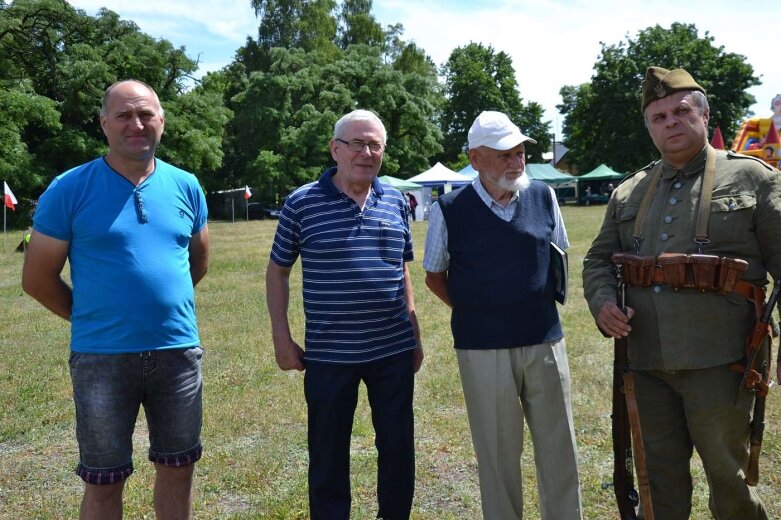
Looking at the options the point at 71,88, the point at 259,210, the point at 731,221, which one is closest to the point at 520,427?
the point at 731,221

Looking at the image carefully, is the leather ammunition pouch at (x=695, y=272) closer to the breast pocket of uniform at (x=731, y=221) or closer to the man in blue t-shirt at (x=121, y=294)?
the breast pocket of uniform at (x=731, y=221)

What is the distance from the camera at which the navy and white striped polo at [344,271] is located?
3.05m

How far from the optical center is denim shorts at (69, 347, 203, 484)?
104 inches

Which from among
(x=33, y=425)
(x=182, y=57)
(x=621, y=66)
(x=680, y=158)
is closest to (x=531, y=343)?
(x=680, y=158)

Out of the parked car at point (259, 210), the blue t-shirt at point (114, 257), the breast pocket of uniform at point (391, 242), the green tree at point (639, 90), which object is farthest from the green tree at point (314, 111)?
the blue t-shirt at point (114, 257)

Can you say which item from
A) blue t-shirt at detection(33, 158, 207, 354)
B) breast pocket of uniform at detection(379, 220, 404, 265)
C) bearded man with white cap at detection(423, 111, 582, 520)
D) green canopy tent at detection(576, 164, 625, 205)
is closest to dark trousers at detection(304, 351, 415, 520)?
bearded man with white cap at detection(423, 111, 582, 520)

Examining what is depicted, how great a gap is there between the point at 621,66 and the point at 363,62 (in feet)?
69.1

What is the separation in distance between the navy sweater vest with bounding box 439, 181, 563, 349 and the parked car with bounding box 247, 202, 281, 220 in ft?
123

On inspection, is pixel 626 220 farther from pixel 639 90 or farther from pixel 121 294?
pixel 639 90

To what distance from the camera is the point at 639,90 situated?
4594cm

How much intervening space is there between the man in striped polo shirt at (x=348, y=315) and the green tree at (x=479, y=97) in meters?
52.9

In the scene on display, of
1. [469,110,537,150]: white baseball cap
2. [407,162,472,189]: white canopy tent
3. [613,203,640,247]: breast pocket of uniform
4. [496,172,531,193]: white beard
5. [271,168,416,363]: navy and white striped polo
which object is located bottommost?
[271,168,416,363]: navy and white striped polo

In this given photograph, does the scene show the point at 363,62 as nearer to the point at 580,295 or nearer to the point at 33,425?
the point at 580,295

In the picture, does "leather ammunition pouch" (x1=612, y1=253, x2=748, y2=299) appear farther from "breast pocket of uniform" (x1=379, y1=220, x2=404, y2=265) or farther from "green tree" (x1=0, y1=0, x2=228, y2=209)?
"green tree" (x1=0, y1=0, x2=228, y2=209)
